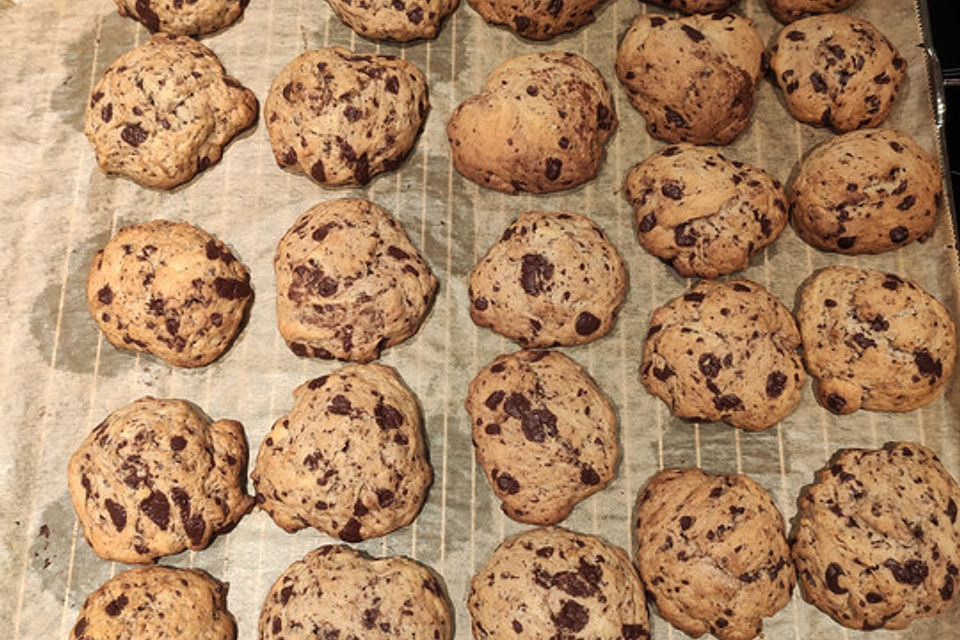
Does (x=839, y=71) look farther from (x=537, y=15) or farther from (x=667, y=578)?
(x=667, y=578)

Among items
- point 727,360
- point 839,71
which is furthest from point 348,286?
point 839,71

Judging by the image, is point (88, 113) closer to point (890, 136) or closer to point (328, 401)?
point (328, 401)

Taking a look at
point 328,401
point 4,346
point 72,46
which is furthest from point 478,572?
point 72,46

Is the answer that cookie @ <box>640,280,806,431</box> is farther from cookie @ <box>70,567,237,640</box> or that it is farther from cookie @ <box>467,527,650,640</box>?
cookie @ <box>70,567,237,640</box>

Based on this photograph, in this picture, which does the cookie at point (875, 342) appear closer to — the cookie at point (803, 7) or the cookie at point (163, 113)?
the cookie at point (803, 7)

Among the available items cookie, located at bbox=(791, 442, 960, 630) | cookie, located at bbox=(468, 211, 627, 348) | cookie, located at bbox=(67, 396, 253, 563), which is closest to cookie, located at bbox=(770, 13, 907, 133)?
cookie, located at bbox=(468, 211, 627, 348)

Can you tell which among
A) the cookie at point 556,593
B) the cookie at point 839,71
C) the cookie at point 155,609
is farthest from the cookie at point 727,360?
the cookie at point 155,609
